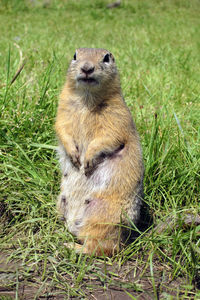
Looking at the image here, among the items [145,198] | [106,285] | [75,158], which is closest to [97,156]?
[75,158]

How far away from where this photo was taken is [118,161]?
8.93 feet

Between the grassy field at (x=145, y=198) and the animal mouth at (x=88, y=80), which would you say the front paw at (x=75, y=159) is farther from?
the animal mouth at (x=88, y=80)

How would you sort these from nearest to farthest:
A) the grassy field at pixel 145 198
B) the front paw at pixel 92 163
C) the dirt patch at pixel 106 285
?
the dirt patch at pixel 106 285 → the grassy field at pixel 145 198 → the front paw at pixel 92 163

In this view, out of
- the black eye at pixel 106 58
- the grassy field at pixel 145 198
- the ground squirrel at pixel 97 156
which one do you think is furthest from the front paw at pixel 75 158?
the black eye at pixel 106 58

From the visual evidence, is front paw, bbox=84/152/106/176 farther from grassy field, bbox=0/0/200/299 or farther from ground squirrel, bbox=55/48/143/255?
grassy field, bbox=0/0/200/299

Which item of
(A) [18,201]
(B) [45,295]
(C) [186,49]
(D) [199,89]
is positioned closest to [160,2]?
(C) [186,49]

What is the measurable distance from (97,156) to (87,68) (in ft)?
2.06

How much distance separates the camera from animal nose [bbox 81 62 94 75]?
8.46 ft

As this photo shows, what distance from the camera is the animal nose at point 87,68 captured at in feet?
8.46

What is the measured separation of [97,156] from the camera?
8.86 feet

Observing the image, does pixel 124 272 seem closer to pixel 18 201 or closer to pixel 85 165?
pixel 85 165

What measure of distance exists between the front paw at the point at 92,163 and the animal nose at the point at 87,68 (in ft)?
1.92

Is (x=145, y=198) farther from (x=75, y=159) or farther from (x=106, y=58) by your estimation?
(x=106, y=58)

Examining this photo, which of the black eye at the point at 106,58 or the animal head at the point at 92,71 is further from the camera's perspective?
the black eye at the point at 106,58
